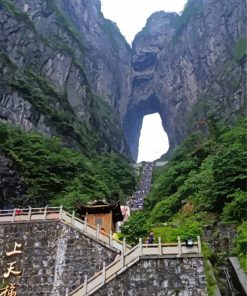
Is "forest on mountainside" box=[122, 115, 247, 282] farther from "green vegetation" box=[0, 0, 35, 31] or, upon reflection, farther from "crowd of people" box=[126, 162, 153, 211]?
"green vegetation" box=[0, 0, 35, 31]

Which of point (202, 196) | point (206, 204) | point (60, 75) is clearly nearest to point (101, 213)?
point (206, 204)

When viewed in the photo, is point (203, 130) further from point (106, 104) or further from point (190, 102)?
point (106, 104)

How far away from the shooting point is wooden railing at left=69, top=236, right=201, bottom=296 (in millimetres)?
15234

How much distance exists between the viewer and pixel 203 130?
5488 cm

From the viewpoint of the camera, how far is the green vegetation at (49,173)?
30266 mm

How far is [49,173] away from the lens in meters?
32.6

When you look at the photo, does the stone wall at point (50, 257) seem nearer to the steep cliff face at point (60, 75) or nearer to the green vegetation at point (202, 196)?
the green vegetation at point (202, 196)

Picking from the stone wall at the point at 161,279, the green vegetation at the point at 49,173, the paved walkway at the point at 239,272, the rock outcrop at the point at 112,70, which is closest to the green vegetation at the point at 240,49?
the rock outcrop at the point at 112,70

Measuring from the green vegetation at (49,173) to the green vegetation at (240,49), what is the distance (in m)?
30.7

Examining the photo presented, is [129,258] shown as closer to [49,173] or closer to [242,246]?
[242,246]

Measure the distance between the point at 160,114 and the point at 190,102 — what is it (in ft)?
37.9

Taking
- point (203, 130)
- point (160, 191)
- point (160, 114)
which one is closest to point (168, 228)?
point (160, 191)

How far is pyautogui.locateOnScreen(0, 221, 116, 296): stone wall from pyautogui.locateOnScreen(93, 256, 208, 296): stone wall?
226 cm

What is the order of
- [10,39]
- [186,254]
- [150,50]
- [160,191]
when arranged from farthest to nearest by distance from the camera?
1. [150,50]
2. [10,39]
3. [160,191]
4. [186,254]
